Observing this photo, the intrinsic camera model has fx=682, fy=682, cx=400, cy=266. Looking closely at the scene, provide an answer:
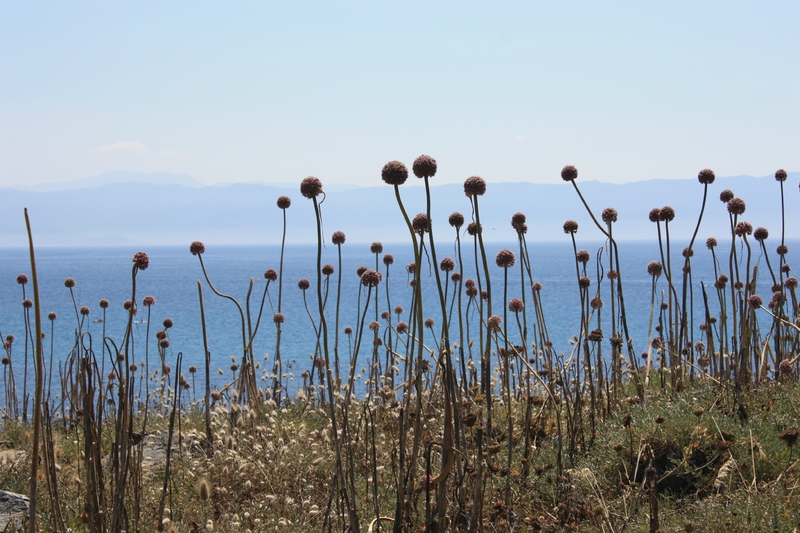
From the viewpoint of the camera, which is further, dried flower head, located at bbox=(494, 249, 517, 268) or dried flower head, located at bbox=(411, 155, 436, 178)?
dried flower head, located at bbox=(494, 249, 517, 268)

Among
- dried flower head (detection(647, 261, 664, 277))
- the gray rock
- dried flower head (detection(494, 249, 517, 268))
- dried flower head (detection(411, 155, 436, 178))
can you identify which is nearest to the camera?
dried flower head (detection(411, 155, 436, 178))

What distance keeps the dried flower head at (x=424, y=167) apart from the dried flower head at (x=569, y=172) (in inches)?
Answer: 85.7

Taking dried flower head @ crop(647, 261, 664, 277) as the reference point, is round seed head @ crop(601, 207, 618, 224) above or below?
above

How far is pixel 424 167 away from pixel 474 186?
464mm

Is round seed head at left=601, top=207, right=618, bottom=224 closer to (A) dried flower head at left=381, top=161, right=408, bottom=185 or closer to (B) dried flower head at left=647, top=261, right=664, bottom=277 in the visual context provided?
(B) dried flower head at left=647, top=261, right=664, bottom=277

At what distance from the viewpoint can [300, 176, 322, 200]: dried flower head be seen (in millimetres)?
2420

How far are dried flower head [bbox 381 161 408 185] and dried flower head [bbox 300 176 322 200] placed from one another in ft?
1.21

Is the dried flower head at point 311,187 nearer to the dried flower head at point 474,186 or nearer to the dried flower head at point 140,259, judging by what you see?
the dried flower head at point 474,186

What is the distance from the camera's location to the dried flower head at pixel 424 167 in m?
2.11

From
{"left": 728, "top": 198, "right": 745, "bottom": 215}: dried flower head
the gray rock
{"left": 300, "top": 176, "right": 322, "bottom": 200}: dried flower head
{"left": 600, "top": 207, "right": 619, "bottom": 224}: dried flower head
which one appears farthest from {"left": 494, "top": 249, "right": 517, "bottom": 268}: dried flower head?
the gray rock

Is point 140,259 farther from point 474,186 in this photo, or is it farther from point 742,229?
point 742,229

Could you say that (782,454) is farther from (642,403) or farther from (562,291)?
(562,291)

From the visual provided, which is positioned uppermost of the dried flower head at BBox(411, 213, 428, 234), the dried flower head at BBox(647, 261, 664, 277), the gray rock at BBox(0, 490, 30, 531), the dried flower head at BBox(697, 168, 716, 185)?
the dried flower head at BBox(697, 168, 716, 185)

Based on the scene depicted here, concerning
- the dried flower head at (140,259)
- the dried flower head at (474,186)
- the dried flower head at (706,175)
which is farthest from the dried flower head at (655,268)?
the dried flower head at (140,259)
